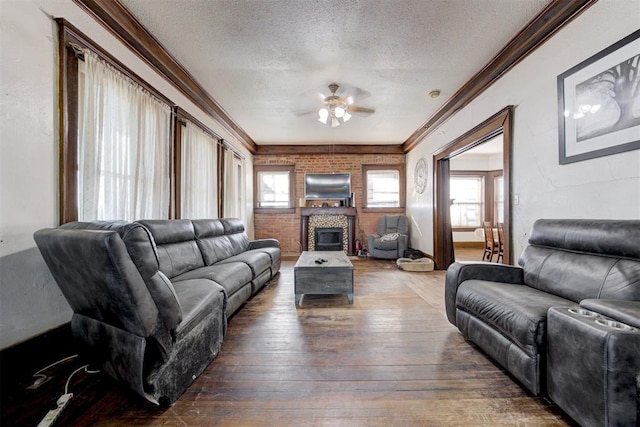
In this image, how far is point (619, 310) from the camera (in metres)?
1.13

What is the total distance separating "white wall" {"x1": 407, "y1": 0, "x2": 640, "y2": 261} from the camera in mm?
1704

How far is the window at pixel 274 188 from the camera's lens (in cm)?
643

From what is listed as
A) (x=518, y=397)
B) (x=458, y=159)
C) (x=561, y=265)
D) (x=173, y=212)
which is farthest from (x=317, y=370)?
(x=458, y=159)

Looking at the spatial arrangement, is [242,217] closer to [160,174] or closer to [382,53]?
[160,174]

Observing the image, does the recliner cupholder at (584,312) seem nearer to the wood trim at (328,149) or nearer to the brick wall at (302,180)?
the brick wall at (302,180)

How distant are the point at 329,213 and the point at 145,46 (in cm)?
455

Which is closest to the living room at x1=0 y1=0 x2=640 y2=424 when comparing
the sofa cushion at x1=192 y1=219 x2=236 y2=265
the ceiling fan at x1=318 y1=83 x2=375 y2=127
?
the sofa cushion at x1=192 y1=219 x2=236 y2=265

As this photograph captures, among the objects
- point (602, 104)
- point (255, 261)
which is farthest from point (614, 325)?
point (255, 261)

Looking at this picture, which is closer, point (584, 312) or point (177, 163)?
point (584, 312)

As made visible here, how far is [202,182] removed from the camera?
3.83 m

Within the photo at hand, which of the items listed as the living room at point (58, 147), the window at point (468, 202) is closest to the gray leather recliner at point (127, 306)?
the living room at point (58, 147)

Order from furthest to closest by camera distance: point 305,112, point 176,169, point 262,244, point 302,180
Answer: point 302,180, point 262,244, point 305,112, point 176,169

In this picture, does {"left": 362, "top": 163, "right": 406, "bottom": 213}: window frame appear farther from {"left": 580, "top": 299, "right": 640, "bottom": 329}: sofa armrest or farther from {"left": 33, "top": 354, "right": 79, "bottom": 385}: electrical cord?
{"left": 33, "top": 354, "right": 79, "bottom": 385}: electrical cord

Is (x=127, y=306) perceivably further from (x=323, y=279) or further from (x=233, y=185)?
(x=233, y=185)
